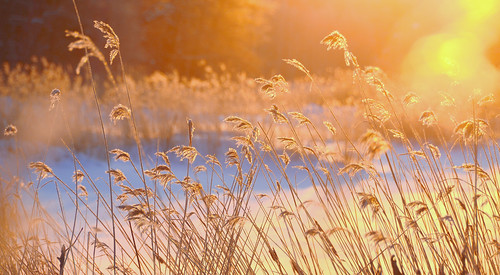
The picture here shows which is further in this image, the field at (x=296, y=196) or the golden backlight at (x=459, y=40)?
the golden backlight at (x=459, y=40)

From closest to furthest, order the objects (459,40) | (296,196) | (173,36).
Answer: (296,196) → (459,40) → (173,36)

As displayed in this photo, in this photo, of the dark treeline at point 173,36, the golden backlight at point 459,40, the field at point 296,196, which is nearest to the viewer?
the field at point 296,196

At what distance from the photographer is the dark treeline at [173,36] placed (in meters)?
16.9

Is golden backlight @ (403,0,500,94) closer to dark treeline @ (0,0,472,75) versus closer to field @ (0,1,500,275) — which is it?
dark treeline @ (0,0,472,75)

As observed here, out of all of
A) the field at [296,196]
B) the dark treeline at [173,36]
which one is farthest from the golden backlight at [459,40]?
the field at [296,196]

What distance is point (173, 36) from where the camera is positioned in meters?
18.2

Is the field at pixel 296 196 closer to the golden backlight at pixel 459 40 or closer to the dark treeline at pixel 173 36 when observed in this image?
the golden backlight at pixel 459 40

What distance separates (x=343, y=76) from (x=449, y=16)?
327 inches

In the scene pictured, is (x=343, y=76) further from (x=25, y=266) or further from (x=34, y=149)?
(x=25, y=266)

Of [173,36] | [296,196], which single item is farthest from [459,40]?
[296,196]

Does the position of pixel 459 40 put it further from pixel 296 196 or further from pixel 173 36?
pixel 296 196

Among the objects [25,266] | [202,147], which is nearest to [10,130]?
[25,266]

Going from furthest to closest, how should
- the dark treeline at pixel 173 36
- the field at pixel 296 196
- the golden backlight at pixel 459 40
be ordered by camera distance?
the dark treeline at pixel 173 36 → the golden backlight at pixel 459 40 → the field at pixel 296 196

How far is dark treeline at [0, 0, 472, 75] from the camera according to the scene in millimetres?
16891
